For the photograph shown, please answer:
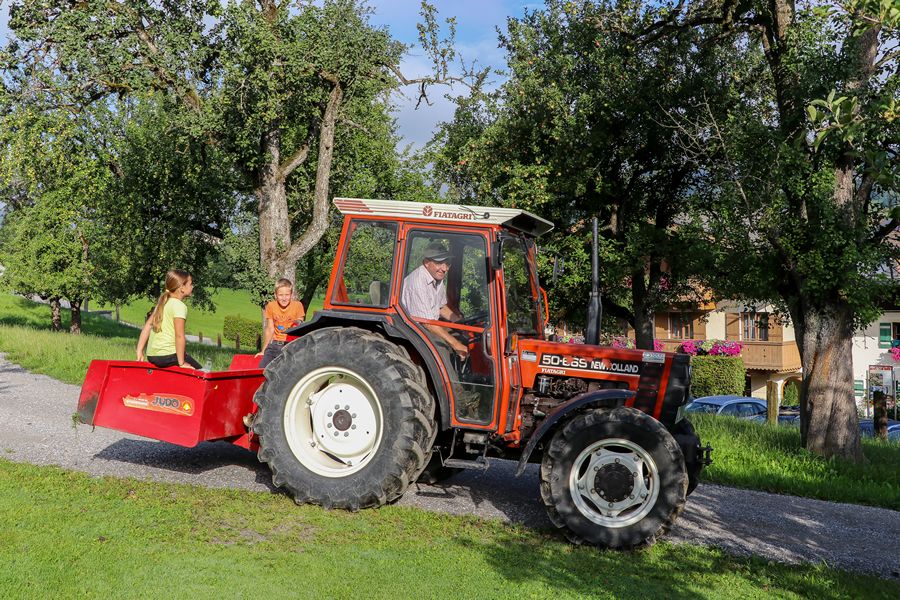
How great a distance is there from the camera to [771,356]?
38312 millimetres

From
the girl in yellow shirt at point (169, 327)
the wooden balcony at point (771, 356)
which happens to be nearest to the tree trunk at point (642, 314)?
the girl in yellow shirt at point (169, 327)

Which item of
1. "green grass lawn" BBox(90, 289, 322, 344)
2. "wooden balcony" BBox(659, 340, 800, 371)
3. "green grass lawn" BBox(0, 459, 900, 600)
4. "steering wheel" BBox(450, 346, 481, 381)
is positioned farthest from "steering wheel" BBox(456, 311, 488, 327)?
"green grass lawn" BBox(90, 289, 322, 344)

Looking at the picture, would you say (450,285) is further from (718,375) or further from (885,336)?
(885,336)

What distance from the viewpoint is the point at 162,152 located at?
20.0 meters

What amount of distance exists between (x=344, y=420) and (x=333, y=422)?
11 centimetres

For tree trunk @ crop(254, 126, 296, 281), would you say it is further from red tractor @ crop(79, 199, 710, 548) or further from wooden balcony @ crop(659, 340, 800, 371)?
wooden balcony @ crop(659, 340, 800, 371)

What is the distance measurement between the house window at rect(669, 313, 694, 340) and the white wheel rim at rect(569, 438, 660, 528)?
38.2 m

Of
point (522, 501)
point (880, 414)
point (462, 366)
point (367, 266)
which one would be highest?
point (367, 266)

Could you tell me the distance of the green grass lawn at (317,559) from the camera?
4684mm

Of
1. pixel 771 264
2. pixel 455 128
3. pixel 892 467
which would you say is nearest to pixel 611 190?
pixel 455 128

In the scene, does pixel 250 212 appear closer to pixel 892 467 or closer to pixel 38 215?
pixel 38 215

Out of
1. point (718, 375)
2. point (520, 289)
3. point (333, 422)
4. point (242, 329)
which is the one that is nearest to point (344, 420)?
point (333, 422)

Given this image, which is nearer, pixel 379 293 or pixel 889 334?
pixel 379 293

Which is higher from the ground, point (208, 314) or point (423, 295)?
point (208, 314)
